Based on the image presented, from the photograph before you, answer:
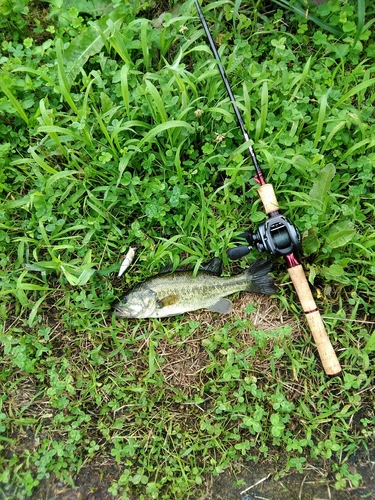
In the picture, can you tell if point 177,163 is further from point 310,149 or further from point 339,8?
point 339,8

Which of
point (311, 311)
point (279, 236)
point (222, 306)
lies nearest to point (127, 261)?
point (222, 306)

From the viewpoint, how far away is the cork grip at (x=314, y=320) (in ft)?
11.0

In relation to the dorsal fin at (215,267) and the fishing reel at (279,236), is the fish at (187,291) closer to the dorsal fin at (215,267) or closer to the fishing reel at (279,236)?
the dorsal fin at (215,267)

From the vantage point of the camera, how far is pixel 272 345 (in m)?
3.57

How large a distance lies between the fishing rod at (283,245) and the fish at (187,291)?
0.75 feet

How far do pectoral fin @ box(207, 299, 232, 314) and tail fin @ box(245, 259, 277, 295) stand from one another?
0.76ft

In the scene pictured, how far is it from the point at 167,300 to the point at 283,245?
1.01 meters

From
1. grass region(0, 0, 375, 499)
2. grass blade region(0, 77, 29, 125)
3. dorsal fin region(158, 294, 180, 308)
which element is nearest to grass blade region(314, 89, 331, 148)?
grass region(0, 0, 375, 499)

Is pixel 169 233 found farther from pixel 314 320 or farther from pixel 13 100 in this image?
pixel 13 100

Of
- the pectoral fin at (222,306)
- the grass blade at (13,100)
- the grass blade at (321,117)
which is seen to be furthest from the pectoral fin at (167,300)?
the grass blade at (13,100)

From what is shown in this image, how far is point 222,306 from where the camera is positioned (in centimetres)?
361

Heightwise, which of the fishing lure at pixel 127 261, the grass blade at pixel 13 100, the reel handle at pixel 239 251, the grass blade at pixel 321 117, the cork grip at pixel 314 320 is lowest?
the cork grip at pixel 314 320

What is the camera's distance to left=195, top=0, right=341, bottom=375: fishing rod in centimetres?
327

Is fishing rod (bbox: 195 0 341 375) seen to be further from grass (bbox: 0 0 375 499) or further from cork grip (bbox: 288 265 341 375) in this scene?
grass (bbox: 0 0 375 499)
